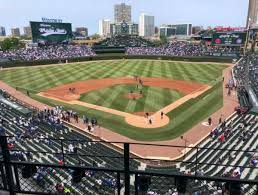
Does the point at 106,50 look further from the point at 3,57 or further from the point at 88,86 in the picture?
the point at 88,86

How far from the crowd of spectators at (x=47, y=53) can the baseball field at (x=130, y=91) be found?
9079 mm

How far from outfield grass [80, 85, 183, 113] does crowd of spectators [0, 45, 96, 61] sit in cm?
3995

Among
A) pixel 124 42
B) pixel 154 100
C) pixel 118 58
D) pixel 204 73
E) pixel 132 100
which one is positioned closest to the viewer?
pixel 132 100

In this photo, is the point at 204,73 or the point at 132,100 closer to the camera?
the point at 132,100

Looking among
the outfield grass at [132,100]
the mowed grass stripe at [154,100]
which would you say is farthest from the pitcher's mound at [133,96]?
the mowed grass stripe at [154,100]

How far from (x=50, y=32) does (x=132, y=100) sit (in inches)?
2437

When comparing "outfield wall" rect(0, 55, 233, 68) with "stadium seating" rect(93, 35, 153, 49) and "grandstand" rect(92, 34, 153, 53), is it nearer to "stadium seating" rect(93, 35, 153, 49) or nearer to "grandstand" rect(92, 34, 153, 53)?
"grandstand" rect(92, 34, 153, 53)

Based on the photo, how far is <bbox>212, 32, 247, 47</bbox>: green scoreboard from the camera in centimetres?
8369

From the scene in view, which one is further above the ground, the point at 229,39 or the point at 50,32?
the point at 50,32

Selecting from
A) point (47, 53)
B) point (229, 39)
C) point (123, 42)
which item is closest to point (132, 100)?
point (47, 53)

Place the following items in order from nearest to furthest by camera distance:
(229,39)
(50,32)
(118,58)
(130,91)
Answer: (130,91), (118,58), (229,39), (50,32)

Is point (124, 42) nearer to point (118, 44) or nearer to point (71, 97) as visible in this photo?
point (118, 44)

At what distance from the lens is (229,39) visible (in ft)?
282

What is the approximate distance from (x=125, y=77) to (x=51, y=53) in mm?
37505
